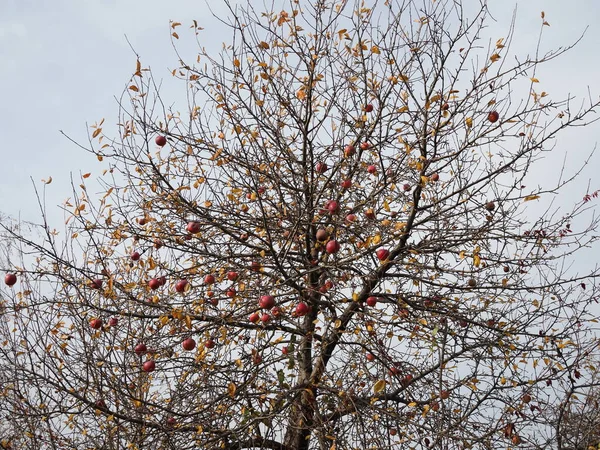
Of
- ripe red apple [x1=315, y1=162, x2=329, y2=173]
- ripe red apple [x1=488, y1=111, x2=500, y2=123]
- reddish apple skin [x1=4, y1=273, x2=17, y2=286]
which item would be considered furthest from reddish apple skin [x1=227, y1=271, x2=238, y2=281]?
ripe red apple [x1=488, y1=111, x2=500, y2=123]

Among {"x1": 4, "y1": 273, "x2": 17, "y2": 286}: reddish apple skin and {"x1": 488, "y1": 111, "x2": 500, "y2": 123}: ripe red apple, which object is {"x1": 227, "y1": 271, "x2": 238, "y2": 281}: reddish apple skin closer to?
{"x1": 4, "y1": 273, "x2": 17, "y2": 286}: reddish apple skin

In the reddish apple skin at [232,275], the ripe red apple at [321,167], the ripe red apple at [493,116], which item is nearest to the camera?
the reddish apple skin at [232,275]

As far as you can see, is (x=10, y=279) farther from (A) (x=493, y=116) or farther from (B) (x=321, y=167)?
(A) (x=493, y=116)

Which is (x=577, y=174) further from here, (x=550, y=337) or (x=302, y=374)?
(x=302, y=374)

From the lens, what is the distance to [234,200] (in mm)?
5207

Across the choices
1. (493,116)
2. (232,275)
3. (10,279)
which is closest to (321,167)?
(232,275)

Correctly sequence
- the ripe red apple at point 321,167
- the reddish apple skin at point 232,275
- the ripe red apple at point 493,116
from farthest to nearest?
the ripe red apple at point 321,167 → the ripe red apple at point 493,116 → the reddish apple skin at point 232,275

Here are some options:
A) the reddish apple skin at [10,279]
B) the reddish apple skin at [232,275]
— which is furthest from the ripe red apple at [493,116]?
the reddish apple skin at [10,279]

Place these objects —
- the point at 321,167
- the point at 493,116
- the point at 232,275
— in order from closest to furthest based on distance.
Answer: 1. the point at 232,275
2. the point at 493,116
3. the point at 321,167

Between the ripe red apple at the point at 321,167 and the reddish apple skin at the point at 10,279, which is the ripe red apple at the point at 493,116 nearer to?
the ripe red apple at the point at 321,167

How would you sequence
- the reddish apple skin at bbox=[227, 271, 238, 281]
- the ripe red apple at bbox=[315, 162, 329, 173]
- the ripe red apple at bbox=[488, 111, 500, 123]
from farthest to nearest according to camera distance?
the ripe red apple at bbox=[315, 162, 329, 173] < the ripe red apple at bbox=[488, 111, 500, 123] < the reddish apple skin at bbox=[227, 271, 238, 281]

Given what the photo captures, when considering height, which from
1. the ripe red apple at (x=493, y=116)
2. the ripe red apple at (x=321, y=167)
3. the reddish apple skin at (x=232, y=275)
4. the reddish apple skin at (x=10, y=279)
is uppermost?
the ripe red apple at (x=321, y=167)

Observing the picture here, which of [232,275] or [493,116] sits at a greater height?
[493,116]

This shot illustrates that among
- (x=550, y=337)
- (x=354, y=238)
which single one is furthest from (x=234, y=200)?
(x=550, y=337)
